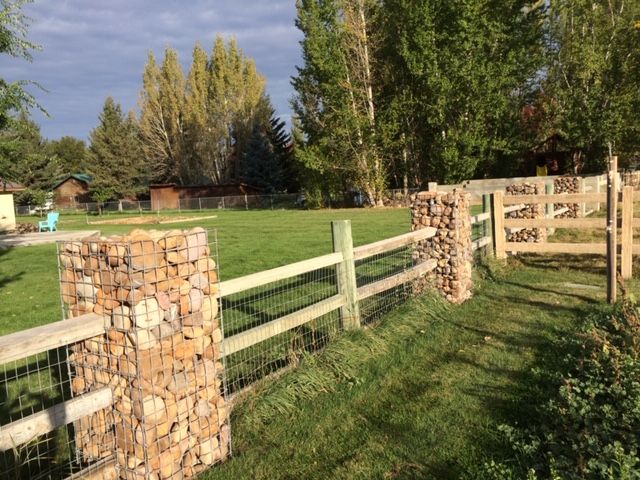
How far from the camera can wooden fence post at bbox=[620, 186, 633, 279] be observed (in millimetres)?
7832

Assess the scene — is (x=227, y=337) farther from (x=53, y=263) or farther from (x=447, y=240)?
(x=53, y=263)

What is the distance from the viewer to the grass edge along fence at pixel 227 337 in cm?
257

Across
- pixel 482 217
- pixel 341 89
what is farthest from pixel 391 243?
pixel 341 89

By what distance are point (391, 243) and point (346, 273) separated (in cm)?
110

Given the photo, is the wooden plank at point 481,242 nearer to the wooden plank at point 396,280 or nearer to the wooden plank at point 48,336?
the wooden plank at point 396,280

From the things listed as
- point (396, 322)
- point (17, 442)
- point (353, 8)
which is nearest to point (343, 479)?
point (17, 442)

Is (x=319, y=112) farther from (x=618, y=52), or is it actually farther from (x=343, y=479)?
(x=343, y=479)

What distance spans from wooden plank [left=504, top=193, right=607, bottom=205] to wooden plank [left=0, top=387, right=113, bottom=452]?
24.9 feet

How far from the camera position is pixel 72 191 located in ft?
210

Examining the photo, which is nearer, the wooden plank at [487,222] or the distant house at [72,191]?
the wooden plank at [487,222]

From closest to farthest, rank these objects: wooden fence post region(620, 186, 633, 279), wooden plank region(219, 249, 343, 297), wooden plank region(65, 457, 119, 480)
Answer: wooden plank region(65, 457, 119, 480)
wooden plank region(219, 249, 343, 297)
wooden fence post region(620, 186, 633, 279)

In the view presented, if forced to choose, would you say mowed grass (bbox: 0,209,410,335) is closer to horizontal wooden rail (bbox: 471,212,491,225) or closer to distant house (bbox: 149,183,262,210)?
horizontal wooden rail (bbox: 471,212,491,225)

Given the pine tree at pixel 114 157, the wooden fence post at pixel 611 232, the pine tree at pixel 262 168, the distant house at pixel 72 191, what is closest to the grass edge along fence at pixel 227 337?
the wooden fence post at pixel 611 232

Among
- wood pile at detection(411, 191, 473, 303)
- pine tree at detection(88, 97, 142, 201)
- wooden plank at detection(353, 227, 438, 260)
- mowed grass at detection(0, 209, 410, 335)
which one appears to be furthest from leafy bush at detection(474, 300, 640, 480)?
pine tree at detection(88, 97, 142, 201)
